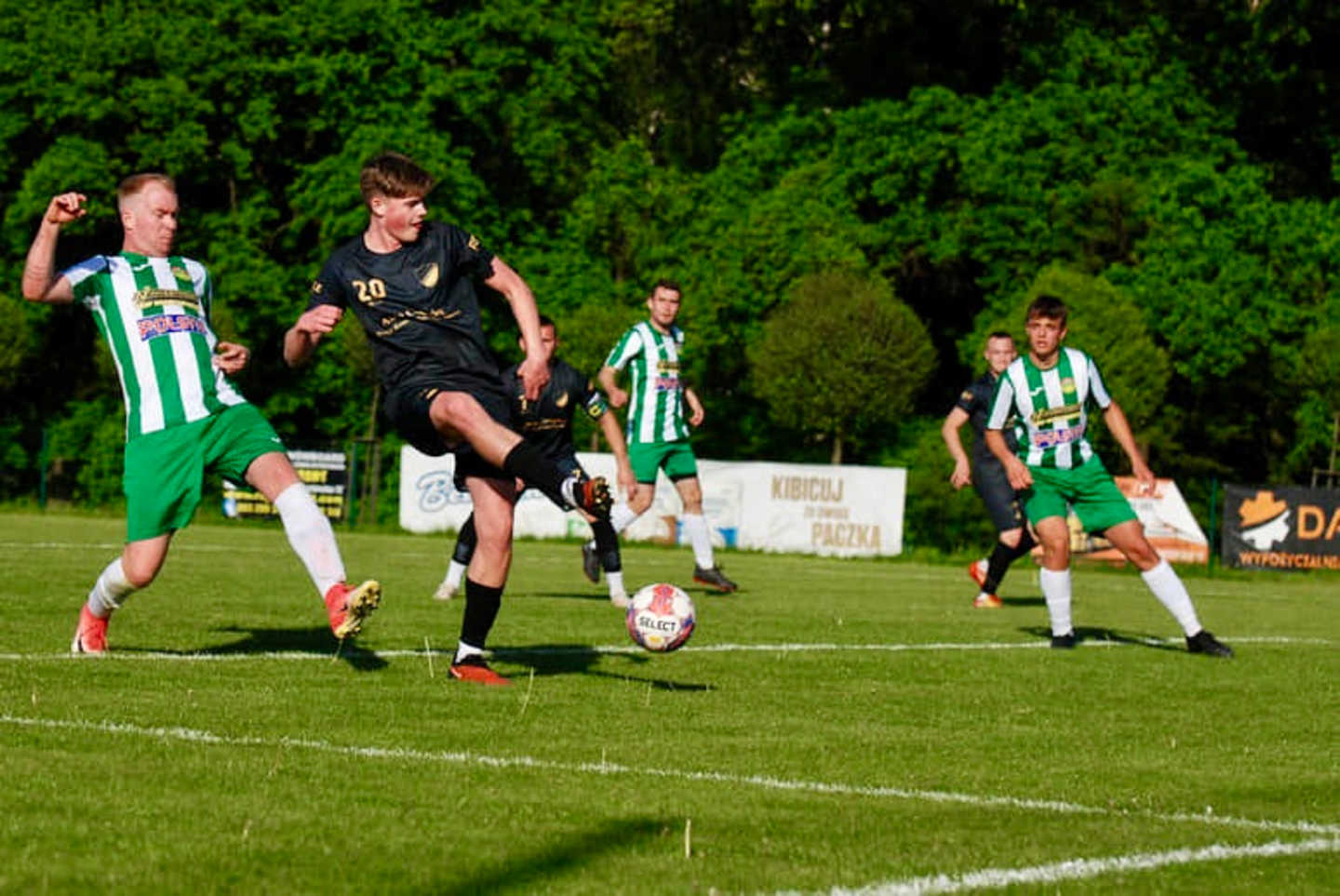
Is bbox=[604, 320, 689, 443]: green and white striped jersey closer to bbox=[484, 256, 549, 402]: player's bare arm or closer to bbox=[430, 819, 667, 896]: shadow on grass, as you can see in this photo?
bbox=[484, 256, 549, 402]: player's bare arm

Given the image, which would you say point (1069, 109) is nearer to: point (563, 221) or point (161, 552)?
point (563, 221)

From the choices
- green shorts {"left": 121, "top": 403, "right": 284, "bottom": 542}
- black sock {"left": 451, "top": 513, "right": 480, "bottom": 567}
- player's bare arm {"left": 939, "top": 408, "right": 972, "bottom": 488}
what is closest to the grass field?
green shorts {"left": 121, "top": 403, "right": 284, "bottom": 542}

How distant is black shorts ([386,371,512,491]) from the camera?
27.6 ft

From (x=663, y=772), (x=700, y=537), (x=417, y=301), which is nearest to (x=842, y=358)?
(x=700, y=537)

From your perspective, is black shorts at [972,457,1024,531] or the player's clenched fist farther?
black shorts at [972,457,1024,531]

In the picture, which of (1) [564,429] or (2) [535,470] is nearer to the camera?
(2) [535,470]

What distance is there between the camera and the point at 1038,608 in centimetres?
1770

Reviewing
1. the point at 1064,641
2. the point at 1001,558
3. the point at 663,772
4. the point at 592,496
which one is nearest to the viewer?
the point at 663,772

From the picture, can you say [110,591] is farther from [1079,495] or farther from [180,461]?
[1079,495]

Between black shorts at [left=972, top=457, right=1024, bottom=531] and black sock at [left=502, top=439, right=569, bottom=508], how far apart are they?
1099 cm

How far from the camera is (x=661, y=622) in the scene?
8734mm

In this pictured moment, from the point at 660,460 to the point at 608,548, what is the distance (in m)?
3.15

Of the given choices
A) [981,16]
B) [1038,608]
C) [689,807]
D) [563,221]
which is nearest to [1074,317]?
[981,16]

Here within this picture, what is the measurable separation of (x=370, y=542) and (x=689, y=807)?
909 inches
